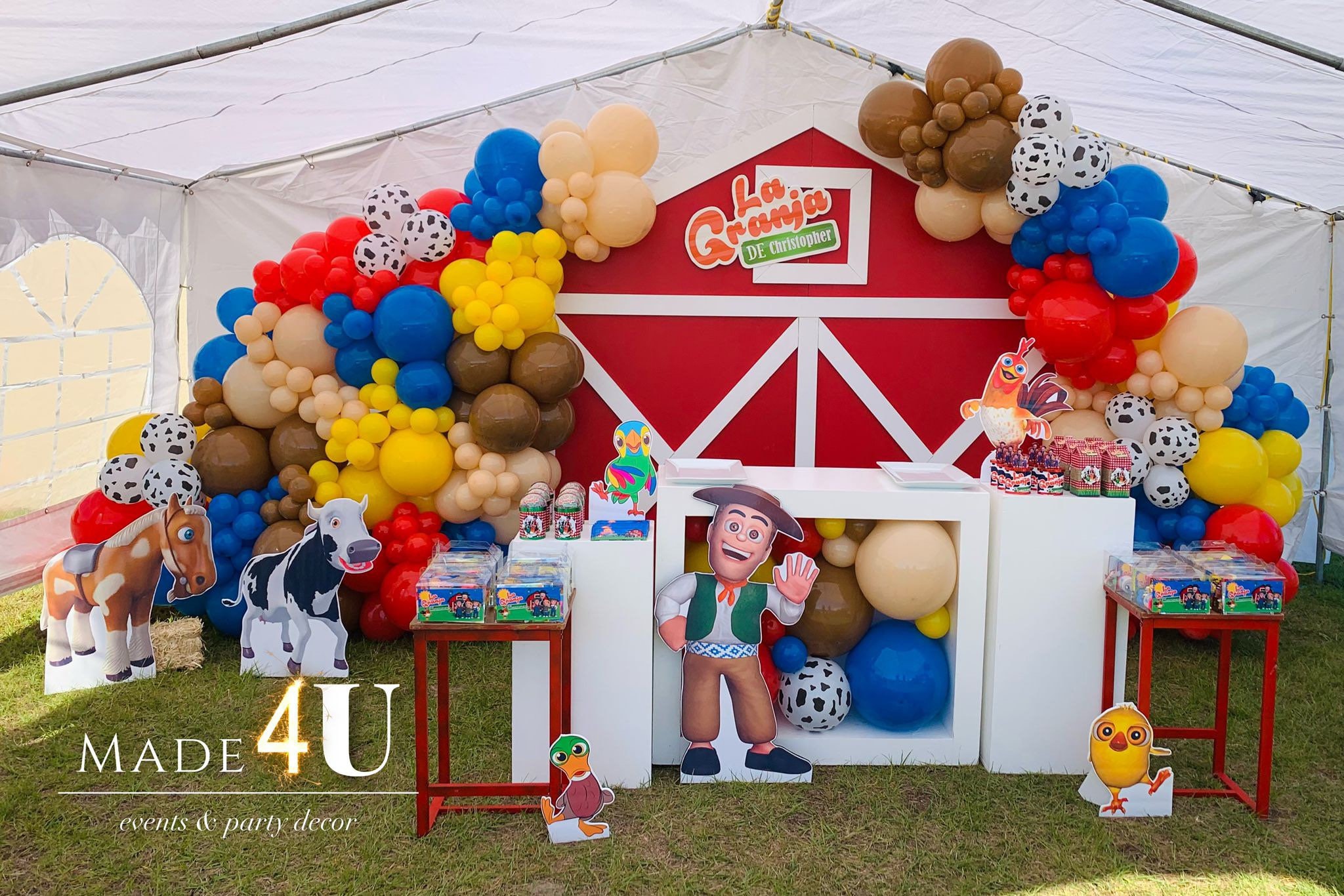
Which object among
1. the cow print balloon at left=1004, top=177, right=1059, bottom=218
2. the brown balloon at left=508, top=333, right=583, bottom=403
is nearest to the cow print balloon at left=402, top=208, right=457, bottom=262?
the brown balloon at left=508, top=333, right=583, bottom=403

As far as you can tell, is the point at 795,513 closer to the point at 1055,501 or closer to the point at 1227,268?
the point at 1055,501

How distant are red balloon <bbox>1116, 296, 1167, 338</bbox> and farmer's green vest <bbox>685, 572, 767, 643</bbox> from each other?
242 cm

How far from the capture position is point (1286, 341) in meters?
6.37

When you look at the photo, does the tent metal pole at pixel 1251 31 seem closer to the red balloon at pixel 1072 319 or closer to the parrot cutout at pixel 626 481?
the red balloon at pixel 1072 319

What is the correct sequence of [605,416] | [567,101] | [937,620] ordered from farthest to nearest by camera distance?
[567,101] < [605,416] < [937,620]

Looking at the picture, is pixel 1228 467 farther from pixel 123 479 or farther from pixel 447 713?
pixel 123 479

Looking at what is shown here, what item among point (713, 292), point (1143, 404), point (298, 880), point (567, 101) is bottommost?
point (298, 880)

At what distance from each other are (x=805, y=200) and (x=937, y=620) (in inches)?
89.3

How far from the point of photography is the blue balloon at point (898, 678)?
367 cm

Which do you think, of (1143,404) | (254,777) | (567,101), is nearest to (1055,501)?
(1143,404)

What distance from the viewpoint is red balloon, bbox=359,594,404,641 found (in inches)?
191

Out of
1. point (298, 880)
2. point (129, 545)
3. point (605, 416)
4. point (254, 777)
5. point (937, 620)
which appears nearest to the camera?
point (298, 880)

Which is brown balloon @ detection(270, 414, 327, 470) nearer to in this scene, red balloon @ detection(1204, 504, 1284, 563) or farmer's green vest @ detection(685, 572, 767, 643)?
farmer's green vest @ detection(685, 572, 767, 643)

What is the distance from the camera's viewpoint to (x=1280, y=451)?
16.3ft
